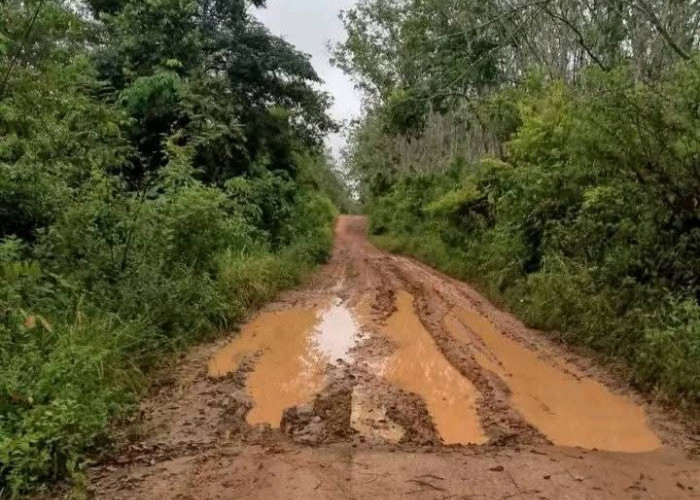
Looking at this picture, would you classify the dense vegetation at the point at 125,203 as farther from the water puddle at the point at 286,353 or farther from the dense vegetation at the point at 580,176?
the dense vegetation at the point at 580,176

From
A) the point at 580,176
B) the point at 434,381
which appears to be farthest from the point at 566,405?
the point at 580,176

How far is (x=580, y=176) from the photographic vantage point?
9828mm

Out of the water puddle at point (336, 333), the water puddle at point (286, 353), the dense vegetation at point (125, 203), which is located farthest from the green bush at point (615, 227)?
the dense vegetation at point (125, 203)

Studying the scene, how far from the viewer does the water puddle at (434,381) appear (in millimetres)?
5348

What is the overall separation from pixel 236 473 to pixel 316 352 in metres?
3.70

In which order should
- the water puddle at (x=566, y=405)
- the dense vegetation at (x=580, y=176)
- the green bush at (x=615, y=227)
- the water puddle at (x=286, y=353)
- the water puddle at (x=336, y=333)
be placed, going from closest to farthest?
the water puddle at (x=566, y=405) < the water puddle at (x=286, y=353) < the green bush at (x=615, y=227) < the dense vegetation at (x=580, y=176) < the water puddle at (x=336, y=333)

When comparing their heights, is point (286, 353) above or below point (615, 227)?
below

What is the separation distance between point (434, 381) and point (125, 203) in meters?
4.62

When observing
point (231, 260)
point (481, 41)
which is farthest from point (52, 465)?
point (481, 41)

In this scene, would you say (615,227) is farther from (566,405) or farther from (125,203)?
(125,203)

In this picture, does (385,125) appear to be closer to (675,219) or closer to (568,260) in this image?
(568,260)

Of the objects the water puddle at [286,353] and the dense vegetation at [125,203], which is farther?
the water puddle at [286,353]

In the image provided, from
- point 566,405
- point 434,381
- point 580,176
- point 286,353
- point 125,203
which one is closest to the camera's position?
point 566,405

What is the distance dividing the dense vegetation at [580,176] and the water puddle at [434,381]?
75.7 inches
